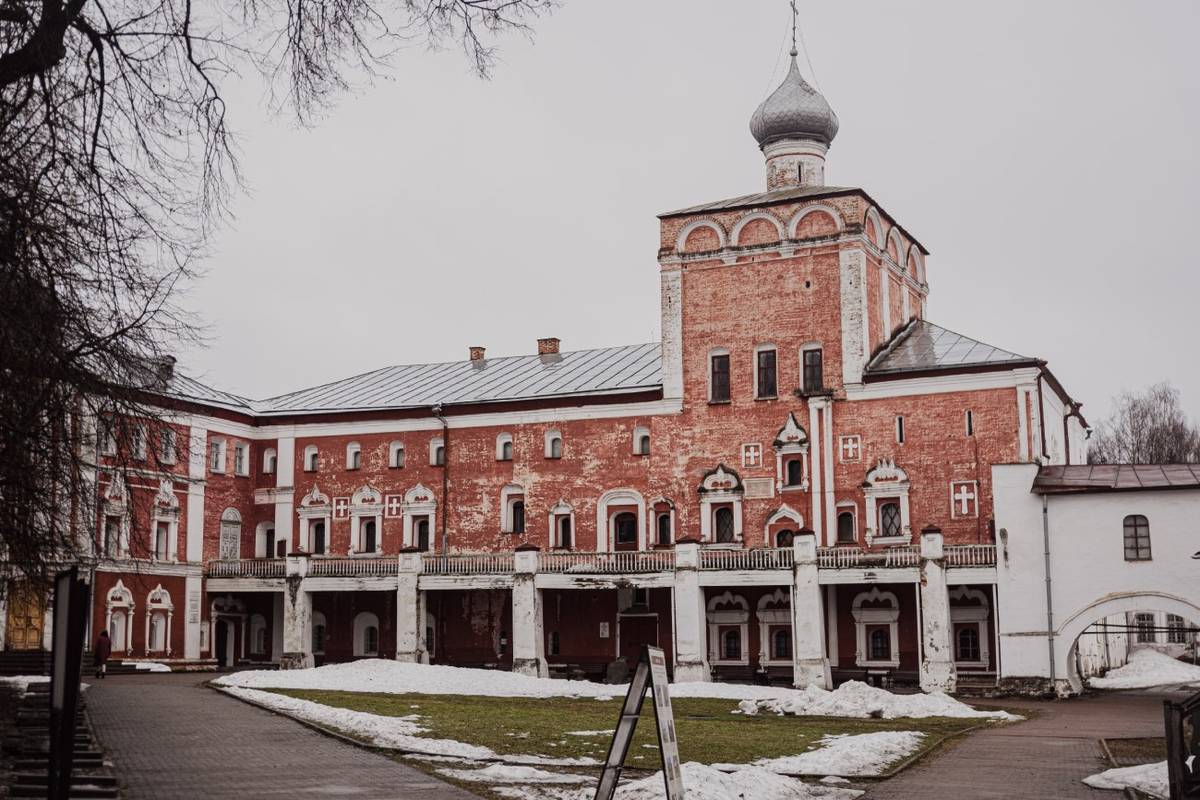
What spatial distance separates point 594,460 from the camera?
137 ft

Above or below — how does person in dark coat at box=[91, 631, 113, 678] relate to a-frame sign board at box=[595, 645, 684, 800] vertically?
below

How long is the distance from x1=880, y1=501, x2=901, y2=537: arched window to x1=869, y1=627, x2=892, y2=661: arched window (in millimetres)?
2615

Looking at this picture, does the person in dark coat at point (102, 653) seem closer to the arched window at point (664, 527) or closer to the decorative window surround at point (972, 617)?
the arched window at point (664, 527)

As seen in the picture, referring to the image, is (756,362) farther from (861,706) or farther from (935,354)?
(861,706)

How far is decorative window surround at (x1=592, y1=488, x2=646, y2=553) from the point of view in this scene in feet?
135

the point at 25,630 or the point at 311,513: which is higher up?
the point at 311,513

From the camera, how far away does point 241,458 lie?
4591cm

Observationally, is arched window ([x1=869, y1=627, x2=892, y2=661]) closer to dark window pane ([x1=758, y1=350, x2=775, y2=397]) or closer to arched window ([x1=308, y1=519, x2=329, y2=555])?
dark window pane ([x1=758, y1=350, x2=775, y2=397])

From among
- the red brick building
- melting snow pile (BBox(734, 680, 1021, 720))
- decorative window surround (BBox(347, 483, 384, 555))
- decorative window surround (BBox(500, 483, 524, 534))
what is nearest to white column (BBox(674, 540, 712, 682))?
the red brick building

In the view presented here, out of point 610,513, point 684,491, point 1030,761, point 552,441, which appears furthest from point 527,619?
point 1030,761

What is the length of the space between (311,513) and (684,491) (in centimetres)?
1292

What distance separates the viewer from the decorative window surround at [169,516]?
137 feet

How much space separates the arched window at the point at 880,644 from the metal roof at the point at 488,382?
9735 millimetres

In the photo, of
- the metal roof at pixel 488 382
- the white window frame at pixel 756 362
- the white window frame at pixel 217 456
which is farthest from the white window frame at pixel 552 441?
the white window frame at pixel 217 456
